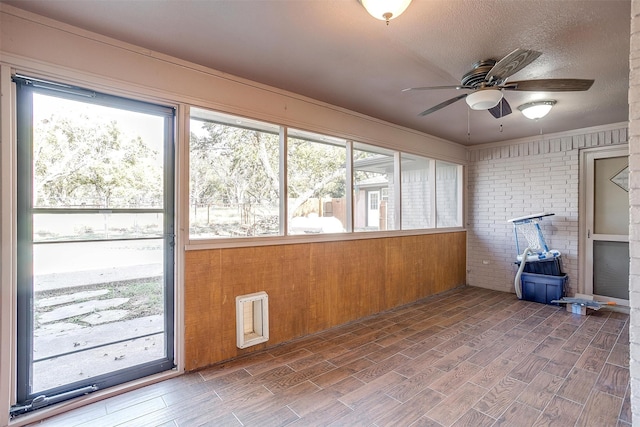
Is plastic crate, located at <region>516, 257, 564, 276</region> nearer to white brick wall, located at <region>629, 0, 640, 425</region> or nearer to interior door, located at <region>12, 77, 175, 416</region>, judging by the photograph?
white brick wall, located at <region>629, 0, 640, 425</region>

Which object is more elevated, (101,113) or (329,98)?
(329,98)

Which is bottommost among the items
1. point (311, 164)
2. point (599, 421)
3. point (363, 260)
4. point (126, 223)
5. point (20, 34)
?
point (599, 421)

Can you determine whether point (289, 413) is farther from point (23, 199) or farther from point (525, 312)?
point (525, 312)

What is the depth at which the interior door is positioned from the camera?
201 centimetres

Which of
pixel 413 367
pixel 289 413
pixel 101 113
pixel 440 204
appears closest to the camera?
pixel 289 413

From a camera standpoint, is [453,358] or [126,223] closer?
[126,223]

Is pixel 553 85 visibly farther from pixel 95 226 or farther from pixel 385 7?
pixel 95 226

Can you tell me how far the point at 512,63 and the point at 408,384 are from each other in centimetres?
243

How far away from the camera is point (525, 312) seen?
413 cm

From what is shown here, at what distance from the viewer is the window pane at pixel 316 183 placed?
327 cm

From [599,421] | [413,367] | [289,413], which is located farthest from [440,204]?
[289,413]

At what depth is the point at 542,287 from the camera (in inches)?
178

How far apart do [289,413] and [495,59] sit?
121 inches

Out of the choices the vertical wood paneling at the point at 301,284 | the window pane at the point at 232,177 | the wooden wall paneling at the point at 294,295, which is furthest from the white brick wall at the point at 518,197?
the window pane at the point at 232,177
